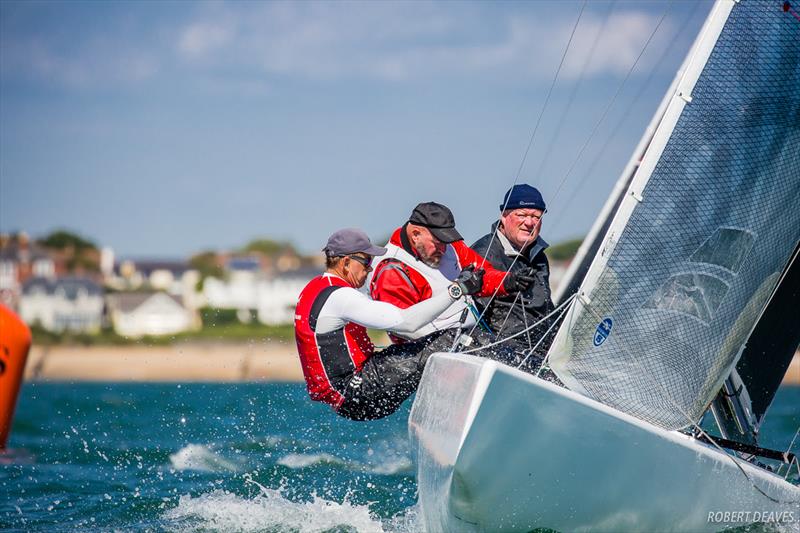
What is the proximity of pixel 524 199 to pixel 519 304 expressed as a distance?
20.8 inches

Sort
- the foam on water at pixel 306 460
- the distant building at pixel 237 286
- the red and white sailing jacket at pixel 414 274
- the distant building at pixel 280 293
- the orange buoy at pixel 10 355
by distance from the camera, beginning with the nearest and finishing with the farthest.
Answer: the red and white sailing jacket at pixel 414 274, the orange buoy at pixel 10 355, the foam on water at pixel 306 460, the distant building at pixel 280 293, the distant building at pixel 237 286

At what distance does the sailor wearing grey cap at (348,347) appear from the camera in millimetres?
5238

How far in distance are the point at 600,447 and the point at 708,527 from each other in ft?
2.48

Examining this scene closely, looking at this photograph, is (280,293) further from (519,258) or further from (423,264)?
(423,264)

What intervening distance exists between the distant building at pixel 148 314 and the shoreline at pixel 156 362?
11550 mm

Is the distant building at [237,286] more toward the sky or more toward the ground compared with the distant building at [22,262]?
more toward the sky

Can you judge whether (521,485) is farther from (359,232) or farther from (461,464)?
(359,232)

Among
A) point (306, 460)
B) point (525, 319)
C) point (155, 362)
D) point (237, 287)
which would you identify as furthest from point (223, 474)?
point (237, 287)

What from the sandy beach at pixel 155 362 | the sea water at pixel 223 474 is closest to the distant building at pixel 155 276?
the sandy beach at pixel 155 362

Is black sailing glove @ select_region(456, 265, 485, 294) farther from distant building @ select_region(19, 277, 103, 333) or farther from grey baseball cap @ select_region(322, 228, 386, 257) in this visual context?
distant building @ select_region(19, 277, 103, 333)

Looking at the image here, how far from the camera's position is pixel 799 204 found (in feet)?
15.6

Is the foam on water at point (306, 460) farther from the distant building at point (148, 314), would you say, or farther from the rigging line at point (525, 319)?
the distant building at point (148, 314)

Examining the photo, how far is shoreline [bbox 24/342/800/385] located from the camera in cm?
4375

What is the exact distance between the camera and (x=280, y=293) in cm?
7006
